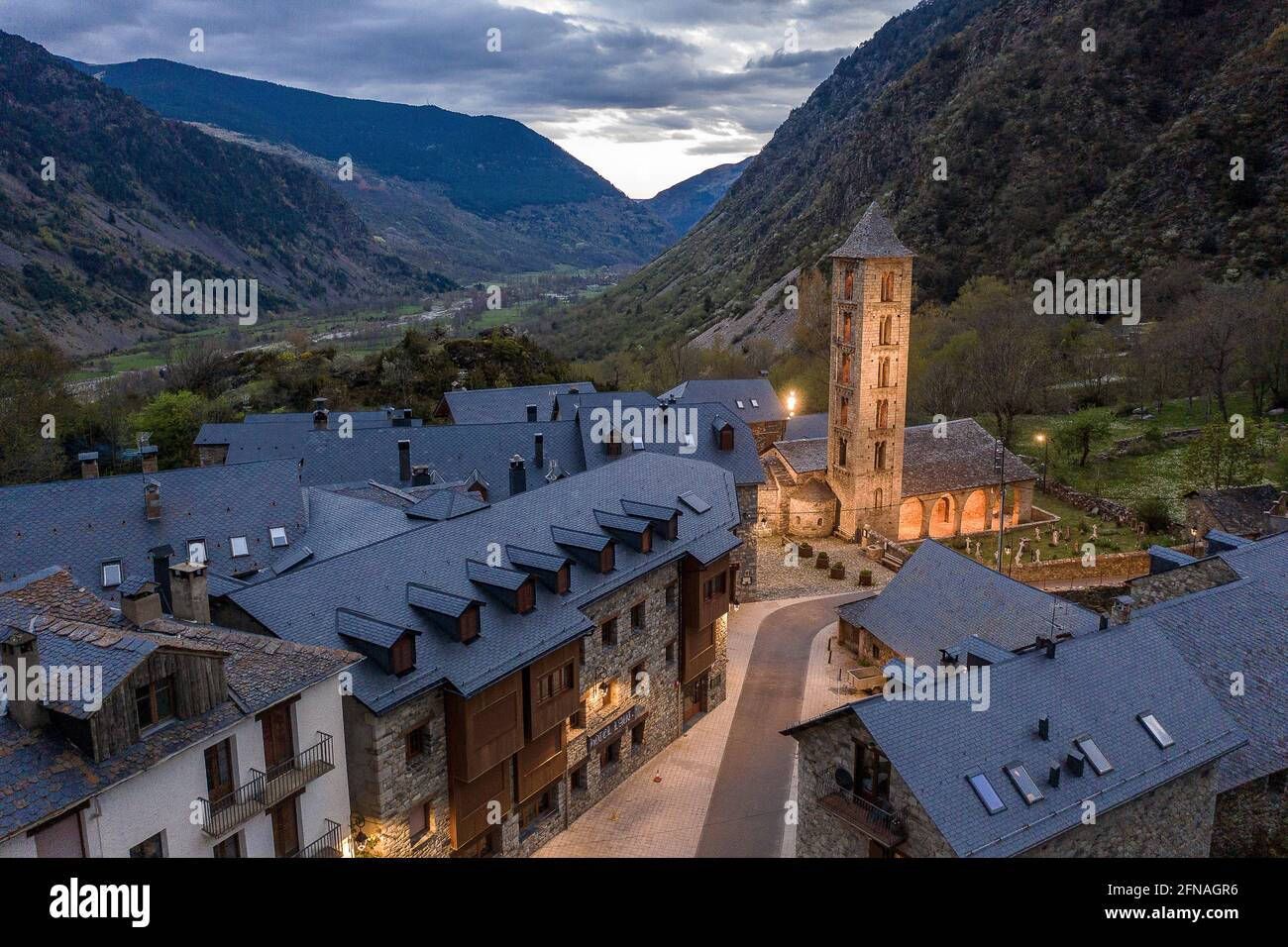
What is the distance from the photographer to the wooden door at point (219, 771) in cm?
1925

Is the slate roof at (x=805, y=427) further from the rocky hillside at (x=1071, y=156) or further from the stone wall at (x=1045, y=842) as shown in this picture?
the rocky hillside at (x=1071, y=156)

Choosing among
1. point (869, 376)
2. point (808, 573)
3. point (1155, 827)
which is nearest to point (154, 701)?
point (1155, 827)

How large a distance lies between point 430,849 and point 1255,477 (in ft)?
171

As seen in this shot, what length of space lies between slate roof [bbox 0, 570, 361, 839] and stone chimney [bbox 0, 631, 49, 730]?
0.17 metres

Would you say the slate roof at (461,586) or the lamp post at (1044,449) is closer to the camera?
the slate roof at (461,586)

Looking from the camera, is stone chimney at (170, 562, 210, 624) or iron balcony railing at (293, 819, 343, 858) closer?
iron balcony railing at (293, 819, 343, 858)

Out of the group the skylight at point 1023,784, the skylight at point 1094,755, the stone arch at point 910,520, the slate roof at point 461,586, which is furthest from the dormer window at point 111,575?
the stone arch at point 910,520

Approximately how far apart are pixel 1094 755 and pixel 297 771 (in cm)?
1918

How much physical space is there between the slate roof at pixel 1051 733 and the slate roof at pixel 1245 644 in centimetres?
188

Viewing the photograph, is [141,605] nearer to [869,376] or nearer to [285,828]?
[285,828]

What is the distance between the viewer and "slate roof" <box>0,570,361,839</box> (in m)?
15.9

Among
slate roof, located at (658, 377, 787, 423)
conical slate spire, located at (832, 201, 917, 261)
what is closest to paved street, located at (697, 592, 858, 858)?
conical slate spire, located at (832, 201, 917, 261)

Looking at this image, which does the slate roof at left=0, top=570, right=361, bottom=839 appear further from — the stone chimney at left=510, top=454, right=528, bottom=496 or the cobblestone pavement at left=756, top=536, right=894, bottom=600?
the cobblestone pavement at left=756, top=536, right=894, bottom=600
